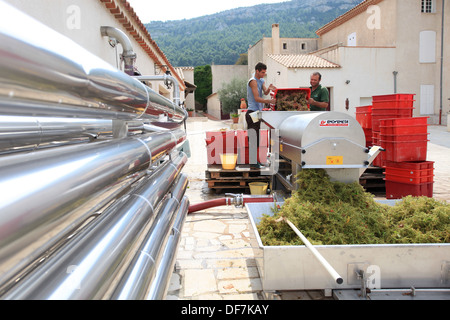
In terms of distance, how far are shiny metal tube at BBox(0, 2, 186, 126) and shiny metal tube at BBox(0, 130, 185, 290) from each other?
15 centimetres

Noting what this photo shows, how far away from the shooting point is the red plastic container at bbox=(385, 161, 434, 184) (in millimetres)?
5777

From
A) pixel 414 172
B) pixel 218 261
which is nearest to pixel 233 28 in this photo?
pixel 414 172

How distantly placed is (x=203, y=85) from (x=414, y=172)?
46.5m

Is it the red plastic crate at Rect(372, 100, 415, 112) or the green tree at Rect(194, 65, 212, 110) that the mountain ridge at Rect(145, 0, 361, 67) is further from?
the red plastic crate at Rect(372, 100, 415, 112)

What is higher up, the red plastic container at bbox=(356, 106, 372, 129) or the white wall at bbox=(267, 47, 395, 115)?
the white wall at bbox=(267, 47, 395, 115)

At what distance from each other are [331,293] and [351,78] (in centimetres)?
2451

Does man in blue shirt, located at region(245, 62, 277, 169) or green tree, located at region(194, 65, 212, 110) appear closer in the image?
man in blue shirt, located at region(245, 62, 277, 169)

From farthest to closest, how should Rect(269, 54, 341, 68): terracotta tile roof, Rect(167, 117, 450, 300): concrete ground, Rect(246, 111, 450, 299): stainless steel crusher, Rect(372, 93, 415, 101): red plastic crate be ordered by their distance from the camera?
1. Rect(269, 54, 341, 68): terracotta tile roof
2. Rect(372, 93, 415, 101): red plastic crate
3. Rect(167, 117, 450, 300): concrete ground
4. Rect(246, 111, 450, 299): stainless steel crusher

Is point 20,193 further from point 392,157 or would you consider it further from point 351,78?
point 351,78
